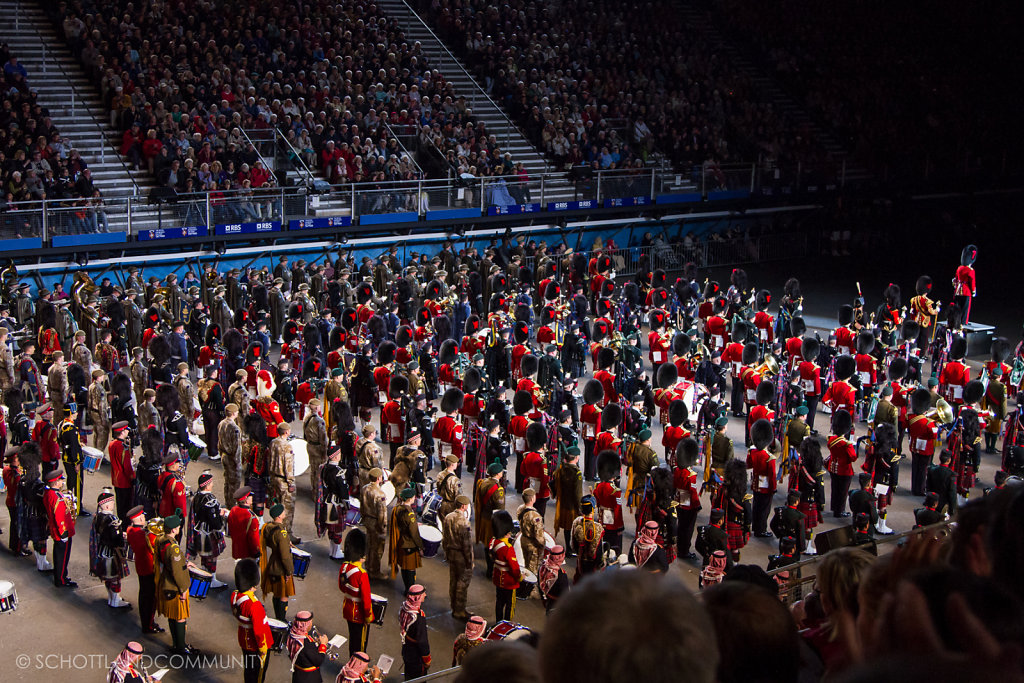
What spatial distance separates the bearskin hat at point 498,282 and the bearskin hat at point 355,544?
13.7 meters

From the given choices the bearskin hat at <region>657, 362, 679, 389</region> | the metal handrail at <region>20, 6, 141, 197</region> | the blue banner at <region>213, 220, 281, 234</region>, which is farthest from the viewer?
the metal handrail at <region>20, 6, 141, 197</region>

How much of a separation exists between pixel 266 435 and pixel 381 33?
2280cm

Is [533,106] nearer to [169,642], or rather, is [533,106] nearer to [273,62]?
[273,62]

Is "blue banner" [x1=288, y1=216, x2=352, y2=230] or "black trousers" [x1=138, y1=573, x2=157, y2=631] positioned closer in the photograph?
"black trousers" [x1=138, y1=573, x2=157, y2=631]

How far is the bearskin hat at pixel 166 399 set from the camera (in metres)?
13.8

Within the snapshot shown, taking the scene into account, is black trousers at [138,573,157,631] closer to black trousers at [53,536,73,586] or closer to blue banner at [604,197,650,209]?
black trousers at [53,536,73,586]

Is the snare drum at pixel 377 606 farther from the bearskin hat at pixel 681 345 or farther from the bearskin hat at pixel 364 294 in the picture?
the bearskin hat at pixel 364 294

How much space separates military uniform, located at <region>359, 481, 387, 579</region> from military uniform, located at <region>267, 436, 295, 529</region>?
3.39 feet

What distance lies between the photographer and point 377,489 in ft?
34.9

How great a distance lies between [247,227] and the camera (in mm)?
→ 23828

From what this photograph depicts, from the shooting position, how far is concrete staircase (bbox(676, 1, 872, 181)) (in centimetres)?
3719

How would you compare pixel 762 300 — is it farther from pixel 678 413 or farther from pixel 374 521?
pixel 374 521

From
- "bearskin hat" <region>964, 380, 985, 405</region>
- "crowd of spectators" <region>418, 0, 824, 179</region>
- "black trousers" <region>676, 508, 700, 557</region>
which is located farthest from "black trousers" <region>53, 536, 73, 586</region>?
"crowd of spectators" <region>418, 0, 824, 179</region>

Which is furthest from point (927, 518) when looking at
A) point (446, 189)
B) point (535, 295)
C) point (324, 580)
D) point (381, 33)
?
point (381, 33)
